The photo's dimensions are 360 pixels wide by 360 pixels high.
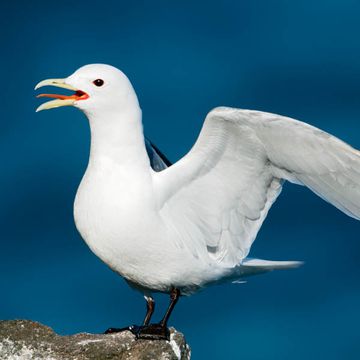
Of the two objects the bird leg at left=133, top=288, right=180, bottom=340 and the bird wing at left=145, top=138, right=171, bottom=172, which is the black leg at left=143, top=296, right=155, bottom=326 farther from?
the bird wing at left=145, top=138, right=171, bottom=172

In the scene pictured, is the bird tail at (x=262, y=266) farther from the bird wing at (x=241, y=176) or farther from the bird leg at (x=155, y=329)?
the bird leg at (x=155, y=329)

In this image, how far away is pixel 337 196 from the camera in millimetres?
8680

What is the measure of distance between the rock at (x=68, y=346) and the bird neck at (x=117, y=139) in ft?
5.08

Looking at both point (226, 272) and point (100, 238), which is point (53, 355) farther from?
point (226, 272)

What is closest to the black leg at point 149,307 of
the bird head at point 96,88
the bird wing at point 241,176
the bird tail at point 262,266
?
the bird wing at point 241,176

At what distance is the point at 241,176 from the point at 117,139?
1.06 metres

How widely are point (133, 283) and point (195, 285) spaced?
0.51 metres

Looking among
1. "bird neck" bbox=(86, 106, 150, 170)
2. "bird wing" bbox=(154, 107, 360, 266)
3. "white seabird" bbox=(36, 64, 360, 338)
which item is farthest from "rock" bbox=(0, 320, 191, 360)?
"bird neck" bbox=(86, 106, 150, 170)

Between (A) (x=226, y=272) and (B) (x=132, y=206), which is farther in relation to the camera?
(A) (x=226, y=272)

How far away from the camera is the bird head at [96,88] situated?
8.61 m

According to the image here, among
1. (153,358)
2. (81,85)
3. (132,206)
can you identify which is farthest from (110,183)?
(153,358)

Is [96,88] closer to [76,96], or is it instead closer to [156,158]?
[76,96]

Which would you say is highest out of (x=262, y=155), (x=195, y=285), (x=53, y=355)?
(x=262, y=155)

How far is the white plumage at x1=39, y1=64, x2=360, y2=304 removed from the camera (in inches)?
331
